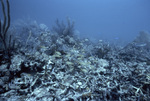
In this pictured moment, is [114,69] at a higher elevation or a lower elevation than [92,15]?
lower

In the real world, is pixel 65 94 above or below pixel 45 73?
below

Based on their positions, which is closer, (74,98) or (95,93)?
(74,98)

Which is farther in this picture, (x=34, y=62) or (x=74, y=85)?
(x=34, y=62)

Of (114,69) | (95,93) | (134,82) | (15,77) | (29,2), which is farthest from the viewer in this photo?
(29,2)

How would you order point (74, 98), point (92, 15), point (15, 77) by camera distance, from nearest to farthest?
point (74, 98), point (15, 77), point (92, 15)

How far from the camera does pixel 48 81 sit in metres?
2.49

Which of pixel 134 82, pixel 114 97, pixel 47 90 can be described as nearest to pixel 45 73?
pixel 47 90

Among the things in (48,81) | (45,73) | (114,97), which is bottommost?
(114,97)

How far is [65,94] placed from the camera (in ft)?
7.27

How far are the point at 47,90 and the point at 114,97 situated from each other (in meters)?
1.94

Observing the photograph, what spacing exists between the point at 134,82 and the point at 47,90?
2.94 meters

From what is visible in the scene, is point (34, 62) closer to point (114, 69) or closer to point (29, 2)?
point (114, 69)

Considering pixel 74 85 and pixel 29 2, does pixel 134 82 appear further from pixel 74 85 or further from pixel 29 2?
pixel 29 2

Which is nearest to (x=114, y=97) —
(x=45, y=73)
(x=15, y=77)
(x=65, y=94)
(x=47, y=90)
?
(x=65, y=94)
